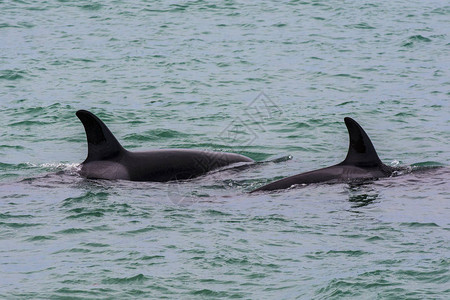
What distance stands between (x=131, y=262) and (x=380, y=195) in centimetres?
499

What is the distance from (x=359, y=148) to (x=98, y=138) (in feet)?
15.6

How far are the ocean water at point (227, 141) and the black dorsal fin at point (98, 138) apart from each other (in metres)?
0.58

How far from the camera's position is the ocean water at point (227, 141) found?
12.9 metres

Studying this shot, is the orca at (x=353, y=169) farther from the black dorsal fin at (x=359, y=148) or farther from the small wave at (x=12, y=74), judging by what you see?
the small wave at (x=12, y=74)

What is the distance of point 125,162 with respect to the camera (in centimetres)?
1828

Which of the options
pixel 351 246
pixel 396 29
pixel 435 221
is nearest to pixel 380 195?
pixel 435 221

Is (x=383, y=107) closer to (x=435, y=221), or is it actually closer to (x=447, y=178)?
(x=447, y=178)

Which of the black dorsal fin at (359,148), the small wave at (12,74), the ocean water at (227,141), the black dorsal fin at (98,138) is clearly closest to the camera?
the ocean water at (227,141)

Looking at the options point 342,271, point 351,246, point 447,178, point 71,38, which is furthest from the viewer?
point 71,38

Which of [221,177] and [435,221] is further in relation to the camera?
[221,177]

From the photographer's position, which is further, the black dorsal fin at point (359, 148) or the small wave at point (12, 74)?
the small wave at point (12, 74)

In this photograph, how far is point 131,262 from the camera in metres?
13.3

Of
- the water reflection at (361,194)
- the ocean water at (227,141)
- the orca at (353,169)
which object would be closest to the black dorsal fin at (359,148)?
the orca at (353,169)

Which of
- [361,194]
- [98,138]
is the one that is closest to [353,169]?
[361,194]
